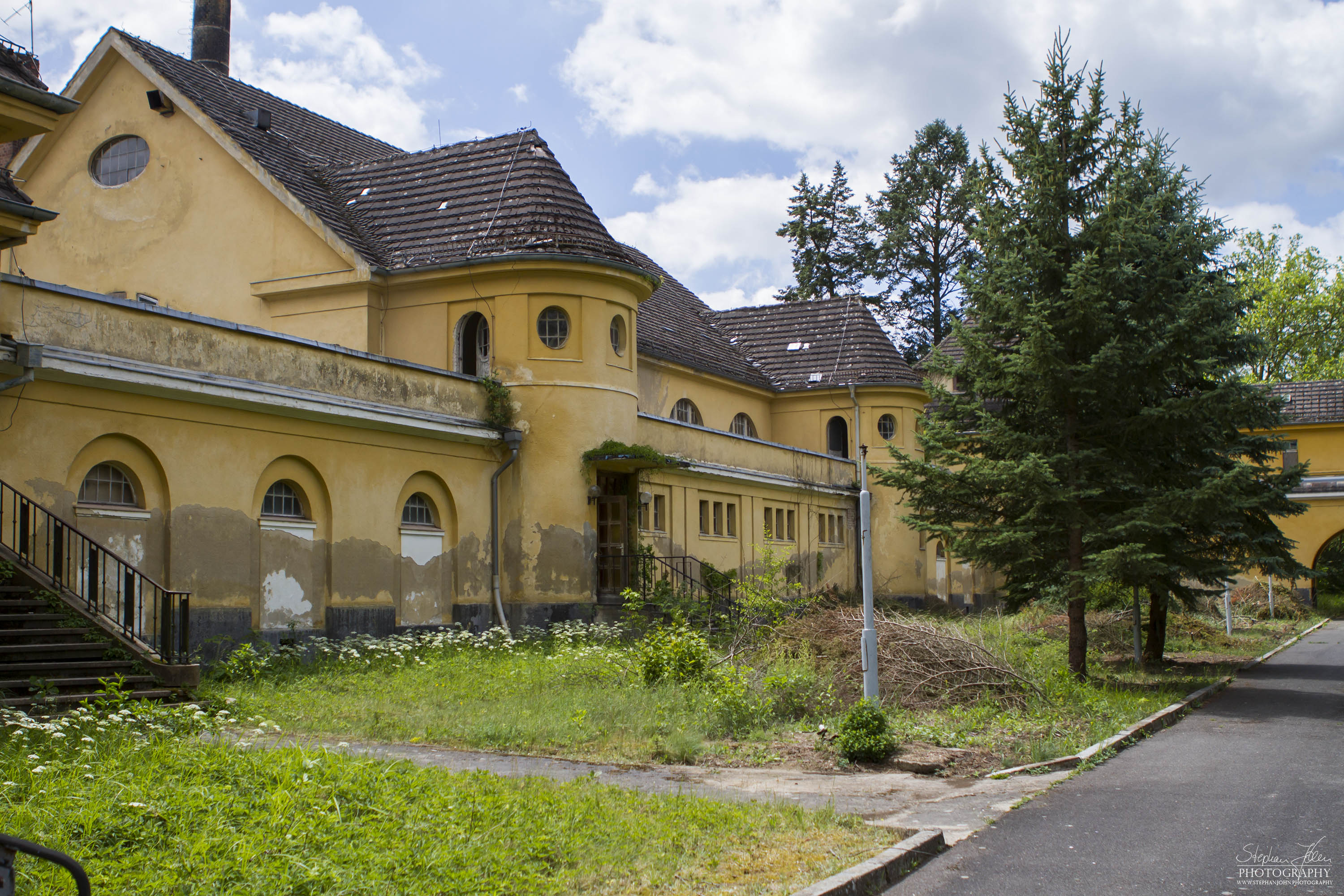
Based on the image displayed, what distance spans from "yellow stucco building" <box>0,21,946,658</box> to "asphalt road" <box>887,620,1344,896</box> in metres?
12.1

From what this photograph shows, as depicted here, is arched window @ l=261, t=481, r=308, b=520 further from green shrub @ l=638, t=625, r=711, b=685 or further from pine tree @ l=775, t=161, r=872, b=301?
pine tree @ l=775, t=161, r=872, b=301

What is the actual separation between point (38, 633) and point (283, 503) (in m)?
6.13

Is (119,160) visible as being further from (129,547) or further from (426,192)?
(129,547)

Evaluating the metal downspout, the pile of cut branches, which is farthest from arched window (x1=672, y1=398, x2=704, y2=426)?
the pile of cut branches

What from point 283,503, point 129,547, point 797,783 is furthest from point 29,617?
point 797,783

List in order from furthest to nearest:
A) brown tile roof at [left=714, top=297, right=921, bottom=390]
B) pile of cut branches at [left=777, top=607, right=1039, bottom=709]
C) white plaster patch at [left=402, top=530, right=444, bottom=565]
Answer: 1. brown tile roof at [left=714, top=297, right=921, bottom=390]
2. white plaster patch at [left=402, top=530, right=444, bottom=565]
3. pile of cut branches at [left=777, top=607, right=1039, bottom=709]

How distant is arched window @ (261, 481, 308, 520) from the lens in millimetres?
18438

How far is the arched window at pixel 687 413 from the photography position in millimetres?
33375

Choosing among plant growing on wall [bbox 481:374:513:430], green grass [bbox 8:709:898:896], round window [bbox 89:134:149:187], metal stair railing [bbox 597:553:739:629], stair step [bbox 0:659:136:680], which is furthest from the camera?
round window [bbox 89:134:149:187]

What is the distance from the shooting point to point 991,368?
751 inches

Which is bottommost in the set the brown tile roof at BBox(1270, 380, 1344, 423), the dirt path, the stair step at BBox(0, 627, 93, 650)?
the dirt path

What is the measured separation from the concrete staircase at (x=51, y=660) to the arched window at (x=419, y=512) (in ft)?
26.9

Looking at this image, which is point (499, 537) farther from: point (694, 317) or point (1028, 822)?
point (694, 317)

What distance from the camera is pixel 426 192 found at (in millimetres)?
A: 26484
